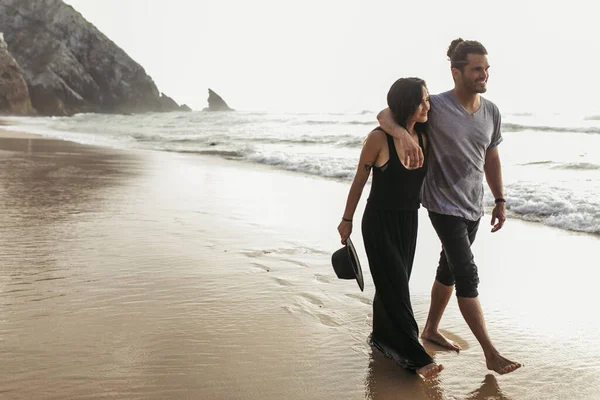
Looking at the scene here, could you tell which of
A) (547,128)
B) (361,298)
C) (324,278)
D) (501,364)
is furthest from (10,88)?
(501,364)

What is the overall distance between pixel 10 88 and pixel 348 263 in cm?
7650

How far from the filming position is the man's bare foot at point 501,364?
2.88 metres

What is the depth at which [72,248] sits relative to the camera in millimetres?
5066

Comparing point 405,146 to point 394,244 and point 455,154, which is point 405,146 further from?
point 394,244

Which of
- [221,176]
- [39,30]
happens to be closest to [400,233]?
[221,176]

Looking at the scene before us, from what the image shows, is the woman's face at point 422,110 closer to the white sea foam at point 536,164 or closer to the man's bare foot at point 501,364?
the man's bare foot at point 501,364

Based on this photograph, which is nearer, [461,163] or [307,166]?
[461,163]

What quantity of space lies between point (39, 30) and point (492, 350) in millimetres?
108719

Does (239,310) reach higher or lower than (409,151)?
Answer: lower

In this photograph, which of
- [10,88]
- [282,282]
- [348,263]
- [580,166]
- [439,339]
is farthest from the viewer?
[10,88]

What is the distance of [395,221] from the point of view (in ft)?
10.2

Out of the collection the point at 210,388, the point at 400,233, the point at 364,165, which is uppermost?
the point at 364,165

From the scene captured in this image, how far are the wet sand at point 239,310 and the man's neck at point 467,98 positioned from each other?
53.8 inches

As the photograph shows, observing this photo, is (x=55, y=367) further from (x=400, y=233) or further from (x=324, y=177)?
(x=324, y=177)
